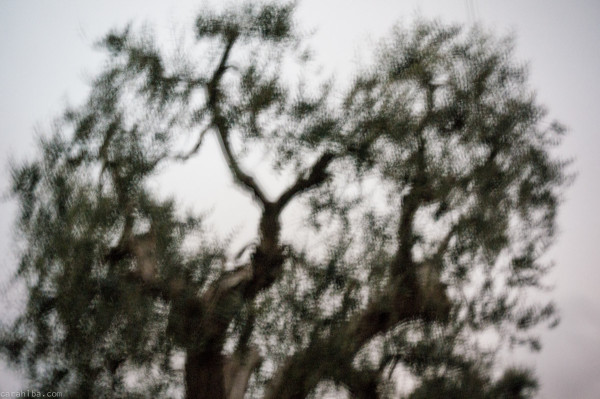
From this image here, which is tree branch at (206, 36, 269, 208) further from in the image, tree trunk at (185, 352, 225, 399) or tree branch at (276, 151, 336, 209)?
tree trunk at (185, 352, 225, 399)

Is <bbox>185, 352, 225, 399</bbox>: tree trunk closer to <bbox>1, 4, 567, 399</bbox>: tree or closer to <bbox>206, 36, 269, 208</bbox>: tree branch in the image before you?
<bbox>1, 4, 567, 399</bbox>: tree

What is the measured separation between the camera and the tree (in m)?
3.67

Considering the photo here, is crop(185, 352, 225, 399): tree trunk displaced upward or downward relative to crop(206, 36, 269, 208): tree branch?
downward

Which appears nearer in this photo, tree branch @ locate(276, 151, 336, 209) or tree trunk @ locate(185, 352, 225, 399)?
tree trunk @ locate(185, 352, 225, 399)

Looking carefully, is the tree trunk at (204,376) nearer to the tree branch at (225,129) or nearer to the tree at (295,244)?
the tree at (295,244)

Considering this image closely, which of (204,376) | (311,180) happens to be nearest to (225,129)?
(311,180)

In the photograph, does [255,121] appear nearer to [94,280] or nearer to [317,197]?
[317,197]

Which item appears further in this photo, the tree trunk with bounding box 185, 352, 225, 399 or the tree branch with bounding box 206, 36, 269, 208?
the tree branch with bounding box 206, 36, 269, 208

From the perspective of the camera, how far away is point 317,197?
4398 mm

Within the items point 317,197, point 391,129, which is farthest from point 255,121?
point 391,129

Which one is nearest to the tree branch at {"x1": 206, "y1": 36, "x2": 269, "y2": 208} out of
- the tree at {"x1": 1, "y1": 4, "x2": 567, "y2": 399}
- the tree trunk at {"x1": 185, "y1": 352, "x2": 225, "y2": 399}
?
the tree at {"x1": 1, "y1": 4, "x2": 567, "y2": 399}

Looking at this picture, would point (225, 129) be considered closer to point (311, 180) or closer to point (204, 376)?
point (311, 180)

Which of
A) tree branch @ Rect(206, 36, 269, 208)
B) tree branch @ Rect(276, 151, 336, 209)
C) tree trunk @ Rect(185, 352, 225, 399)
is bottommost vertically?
tree trunk @ Rect(185, 352, 225, 399)

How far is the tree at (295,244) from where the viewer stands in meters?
3.67
